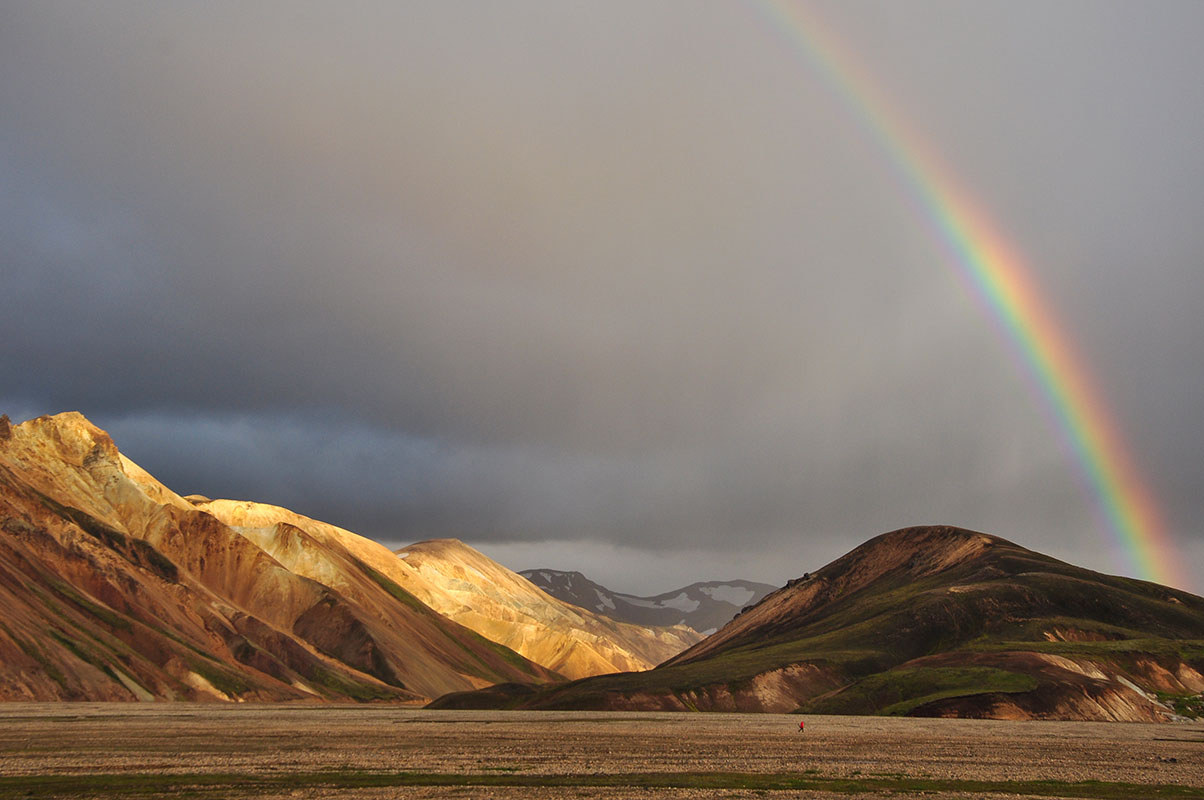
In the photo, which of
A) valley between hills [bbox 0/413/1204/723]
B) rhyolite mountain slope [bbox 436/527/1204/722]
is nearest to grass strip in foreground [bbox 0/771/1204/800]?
rhyolite mountain slope [bbox 436/527/1204/722]

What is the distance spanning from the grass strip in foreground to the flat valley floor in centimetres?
10

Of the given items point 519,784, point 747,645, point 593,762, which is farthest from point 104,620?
point 519,784

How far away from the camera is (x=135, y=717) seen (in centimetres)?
9181

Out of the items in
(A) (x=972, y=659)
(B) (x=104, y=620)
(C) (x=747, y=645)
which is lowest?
(B) (x=104, y=620)

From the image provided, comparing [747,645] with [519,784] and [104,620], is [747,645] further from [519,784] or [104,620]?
[519,784]

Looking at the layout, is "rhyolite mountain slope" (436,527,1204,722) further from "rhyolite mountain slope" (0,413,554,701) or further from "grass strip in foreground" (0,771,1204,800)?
"grass strip in foreground" (0,771,1204,800)

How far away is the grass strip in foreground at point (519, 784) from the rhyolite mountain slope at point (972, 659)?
6525 cm

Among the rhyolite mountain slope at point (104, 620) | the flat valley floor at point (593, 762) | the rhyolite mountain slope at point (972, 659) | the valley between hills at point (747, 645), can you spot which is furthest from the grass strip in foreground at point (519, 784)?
the rhyolite mountain slope at point (104, 620)

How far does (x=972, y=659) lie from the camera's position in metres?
119

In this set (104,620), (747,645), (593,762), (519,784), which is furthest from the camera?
(747,645)

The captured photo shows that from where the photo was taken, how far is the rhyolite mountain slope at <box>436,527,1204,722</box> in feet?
334

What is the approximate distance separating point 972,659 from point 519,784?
99990 mm

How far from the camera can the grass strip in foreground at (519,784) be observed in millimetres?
33906

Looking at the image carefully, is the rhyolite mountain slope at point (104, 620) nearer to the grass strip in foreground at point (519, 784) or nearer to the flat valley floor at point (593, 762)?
the flat valley floor at point (593, 762)
